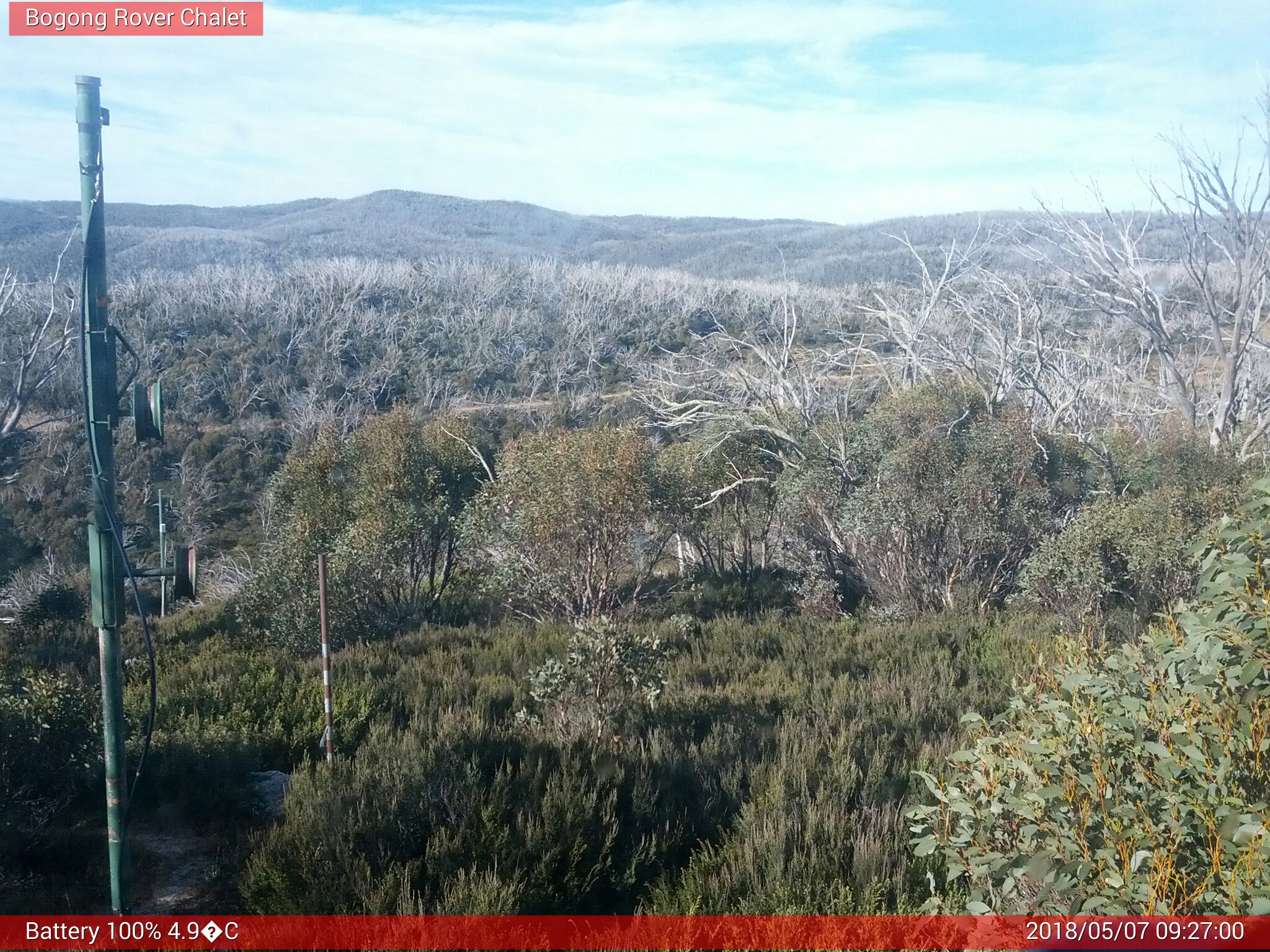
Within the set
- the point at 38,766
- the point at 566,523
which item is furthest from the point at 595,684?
the point at 566,523

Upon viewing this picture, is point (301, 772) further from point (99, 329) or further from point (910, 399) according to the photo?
point (910, 399)

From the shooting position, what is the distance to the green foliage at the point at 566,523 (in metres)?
11.0

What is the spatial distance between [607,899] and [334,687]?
3752 millimetres

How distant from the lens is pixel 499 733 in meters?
5.89

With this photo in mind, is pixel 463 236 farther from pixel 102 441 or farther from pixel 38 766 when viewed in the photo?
pixel 102 441

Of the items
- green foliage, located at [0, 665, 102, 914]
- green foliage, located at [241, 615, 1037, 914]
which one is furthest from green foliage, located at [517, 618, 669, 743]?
green foliage, located at [0, 665, 102, 914]

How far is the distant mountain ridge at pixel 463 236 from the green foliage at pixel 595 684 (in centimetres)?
3078

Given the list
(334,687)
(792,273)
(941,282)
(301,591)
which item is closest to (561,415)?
(941,282)

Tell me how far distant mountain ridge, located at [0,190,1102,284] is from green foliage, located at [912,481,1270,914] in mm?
34313

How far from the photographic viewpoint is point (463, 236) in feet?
244

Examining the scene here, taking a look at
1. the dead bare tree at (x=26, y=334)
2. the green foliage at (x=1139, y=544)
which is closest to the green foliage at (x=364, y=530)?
the dead bare tree at (x=26, y=334)

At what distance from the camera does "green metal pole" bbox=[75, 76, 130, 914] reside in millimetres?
3309

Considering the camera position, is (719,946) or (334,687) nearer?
(719,946)

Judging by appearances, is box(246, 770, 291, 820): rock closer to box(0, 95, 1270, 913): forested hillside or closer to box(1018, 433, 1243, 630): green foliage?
box(0, 95, 1270, 913): forested hillside
